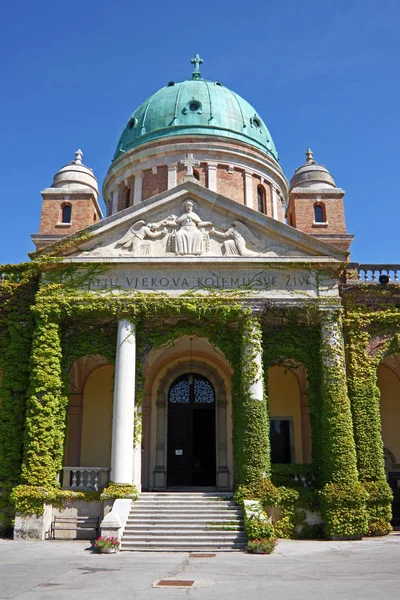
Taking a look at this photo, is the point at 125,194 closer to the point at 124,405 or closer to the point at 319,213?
the point at 319,213

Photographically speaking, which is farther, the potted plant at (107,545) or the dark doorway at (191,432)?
the dark doorway at (191,432)

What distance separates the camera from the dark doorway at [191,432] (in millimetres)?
23391

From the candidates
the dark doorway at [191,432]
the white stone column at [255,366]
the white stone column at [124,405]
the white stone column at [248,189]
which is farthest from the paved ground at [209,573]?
the white stone column at [248,189]

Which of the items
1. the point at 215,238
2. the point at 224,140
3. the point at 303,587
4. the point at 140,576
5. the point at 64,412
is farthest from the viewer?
the point at 224,140

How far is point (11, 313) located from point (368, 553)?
542 inches

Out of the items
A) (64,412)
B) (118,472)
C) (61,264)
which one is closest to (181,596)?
(118,472)

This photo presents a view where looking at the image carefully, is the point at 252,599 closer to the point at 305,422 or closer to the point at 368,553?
the point at 368,553

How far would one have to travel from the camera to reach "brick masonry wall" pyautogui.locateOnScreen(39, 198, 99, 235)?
24.8m

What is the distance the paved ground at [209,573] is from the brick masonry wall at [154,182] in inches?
727

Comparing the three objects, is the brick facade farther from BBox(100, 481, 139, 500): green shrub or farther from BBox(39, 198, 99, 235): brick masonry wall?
BBox(100, 481, 139, 500): green shrub

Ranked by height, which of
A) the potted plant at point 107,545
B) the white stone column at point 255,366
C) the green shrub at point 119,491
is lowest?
the potted plant at point 107,545

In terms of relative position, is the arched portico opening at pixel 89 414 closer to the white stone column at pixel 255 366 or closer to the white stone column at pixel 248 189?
the white stone column at pixel 255 366

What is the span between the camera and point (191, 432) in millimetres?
23734

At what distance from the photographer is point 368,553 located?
14.3 m
